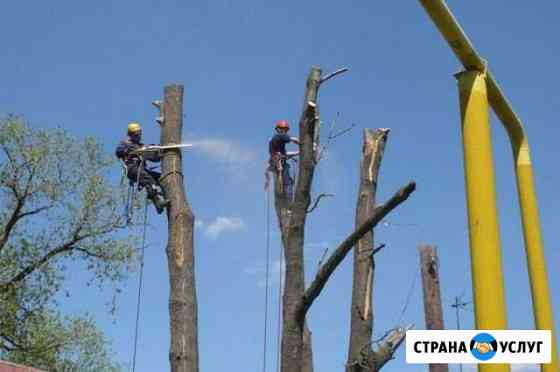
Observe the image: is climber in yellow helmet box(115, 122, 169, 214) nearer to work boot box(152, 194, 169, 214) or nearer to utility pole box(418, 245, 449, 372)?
work boot box(152, 194, 169, 214)

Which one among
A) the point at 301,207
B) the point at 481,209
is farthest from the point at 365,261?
the point at 481,209

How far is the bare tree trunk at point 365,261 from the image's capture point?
7742mm

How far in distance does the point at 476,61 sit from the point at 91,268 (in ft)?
50.7

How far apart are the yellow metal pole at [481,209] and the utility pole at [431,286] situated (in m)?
8.16

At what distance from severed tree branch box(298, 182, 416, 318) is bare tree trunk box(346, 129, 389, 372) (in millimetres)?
1548

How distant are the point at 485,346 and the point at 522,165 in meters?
1.28

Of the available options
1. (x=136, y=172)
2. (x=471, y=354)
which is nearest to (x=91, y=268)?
(x=136, y=172)

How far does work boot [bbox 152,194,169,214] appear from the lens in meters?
7.60

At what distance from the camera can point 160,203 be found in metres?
7.78

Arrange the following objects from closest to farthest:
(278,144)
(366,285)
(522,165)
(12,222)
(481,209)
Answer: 1. (481,209)
2. (522,165)
3. (366,285)
4. (278,144)
5. (12,222)

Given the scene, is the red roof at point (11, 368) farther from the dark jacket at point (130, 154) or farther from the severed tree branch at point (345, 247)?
the severed tree branch at point (345, 247)

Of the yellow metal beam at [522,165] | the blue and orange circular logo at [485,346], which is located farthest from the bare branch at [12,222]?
the blue and orange circular logo at [485,346]

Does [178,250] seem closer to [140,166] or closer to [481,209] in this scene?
[140,166]

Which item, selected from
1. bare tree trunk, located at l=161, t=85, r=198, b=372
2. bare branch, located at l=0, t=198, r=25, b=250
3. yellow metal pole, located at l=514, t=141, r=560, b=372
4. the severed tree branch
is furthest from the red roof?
bare branch, located at l=0, t=198, r=25, b=250
